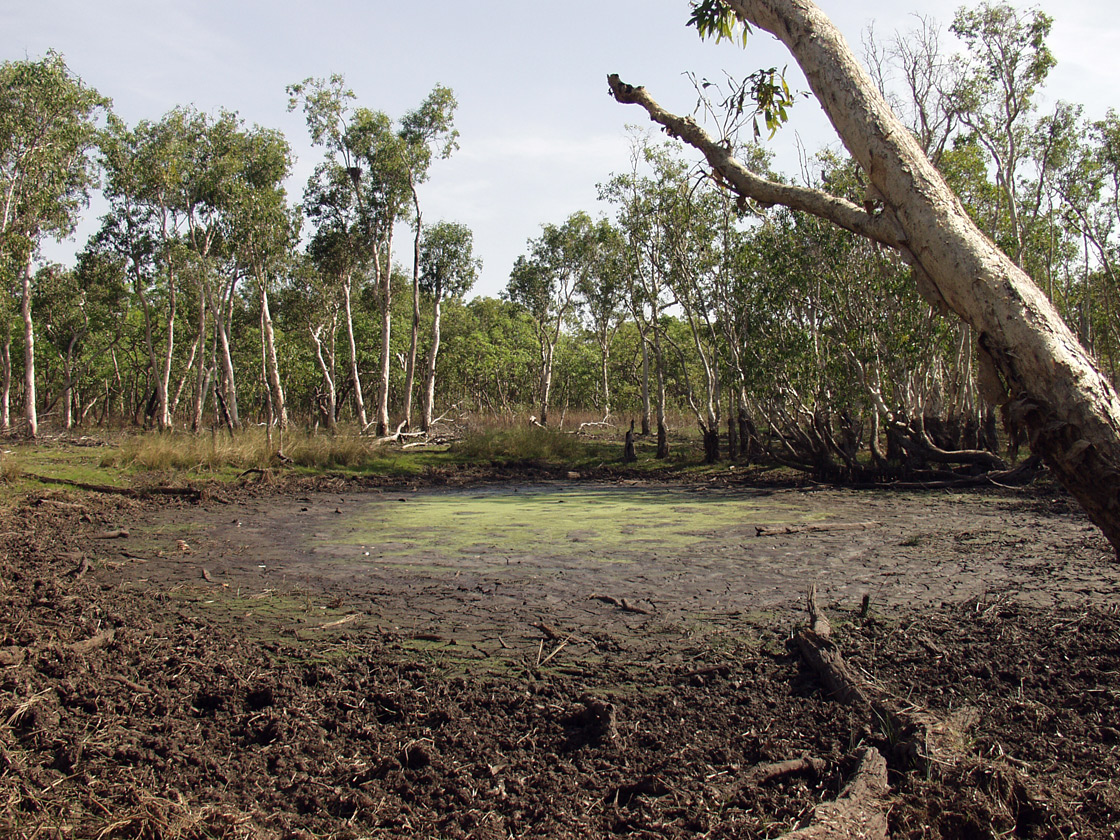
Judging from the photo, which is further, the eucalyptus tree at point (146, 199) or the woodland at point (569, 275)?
the eucalyptus tree at point (146, 199)

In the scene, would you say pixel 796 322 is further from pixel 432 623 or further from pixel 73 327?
pixel 73 327

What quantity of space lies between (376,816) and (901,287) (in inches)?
586

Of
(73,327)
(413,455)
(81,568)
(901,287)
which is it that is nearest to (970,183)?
(901,287)

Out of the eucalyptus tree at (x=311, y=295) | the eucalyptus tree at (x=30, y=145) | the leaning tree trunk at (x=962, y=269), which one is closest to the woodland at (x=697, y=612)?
the leaning tree trunk at (x=962, y=269)

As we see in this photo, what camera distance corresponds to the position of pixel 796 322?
1900 cm

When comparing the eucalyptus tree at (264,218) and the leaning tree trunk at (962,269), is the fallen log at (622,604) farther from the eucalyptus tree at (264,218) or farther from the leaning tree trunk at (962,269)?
the eucalyptus tree at (264,218)

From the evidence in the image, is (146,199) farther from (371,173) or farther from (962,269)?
(962,269)

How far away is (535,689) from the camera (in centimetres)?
420

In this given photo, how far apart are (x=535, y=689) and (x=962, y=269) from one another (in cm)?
304

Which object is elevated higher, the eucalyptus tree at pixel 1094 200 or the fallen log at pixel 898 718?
the eucalyptus tree at pixel 1094 200

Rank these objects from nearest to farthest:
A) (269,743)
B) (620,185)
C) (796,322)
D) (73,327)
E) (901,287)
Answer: (269,743), (901,287), (796,322), (620,185), (73,327)

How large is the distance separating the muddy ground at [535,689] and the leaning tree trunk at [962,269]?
152 cm

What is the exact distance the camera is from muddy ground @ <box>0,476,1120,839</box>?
9.59ft

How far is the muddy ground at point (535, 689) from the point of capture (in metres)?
2.92
